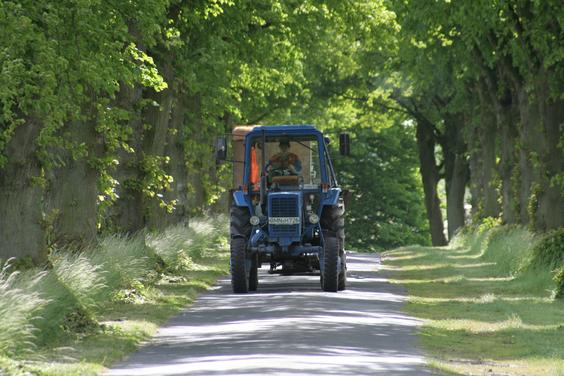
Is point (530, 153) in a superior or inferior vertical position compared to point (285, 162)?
superior

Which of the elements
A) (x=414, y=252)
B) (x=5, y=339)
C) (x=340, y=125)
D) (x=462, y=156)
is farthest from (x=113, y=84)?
(x=340, y=125)

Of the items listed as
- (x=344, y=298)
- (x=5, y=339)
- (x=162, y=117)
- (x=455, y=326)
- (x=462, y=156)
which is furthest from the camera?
(x=462, y=156)

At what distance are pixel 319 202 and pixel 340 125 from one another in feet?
144

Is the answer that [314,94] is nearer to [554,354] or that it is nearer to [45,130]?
[45,130]

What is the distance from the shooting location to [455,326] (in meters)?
20.2

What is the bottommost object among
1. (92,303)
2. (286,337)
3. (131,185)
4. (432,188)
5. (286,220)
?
(286,337)

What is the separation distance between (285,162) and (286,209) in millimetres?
1109

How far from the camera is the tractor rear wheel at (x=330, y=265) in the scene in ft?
84.9

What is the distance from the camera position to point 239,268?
2625cm

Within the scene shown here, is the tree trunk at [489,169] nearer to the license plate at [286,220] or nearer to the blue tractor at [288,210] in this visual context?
the blue tractor at [288,210]

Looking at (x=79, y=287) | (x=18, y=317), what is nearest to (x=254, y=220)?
(x=79, y=287)

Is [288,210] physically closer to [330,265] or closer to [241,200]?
[241,200]

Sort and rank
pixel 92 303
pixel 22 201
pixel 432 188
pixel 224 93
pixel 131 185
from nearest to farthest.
Result: 1. pixel 92 303
2. pixel 22 201
3. pixel 131 185
4. pixel 224 93
5. pixel 432 188

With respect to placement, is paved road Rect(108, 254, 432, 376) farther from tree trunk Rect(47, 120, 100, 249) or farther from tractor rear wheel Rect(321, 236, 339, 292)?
tree trunk Rect(47, 120, 100, 249)
